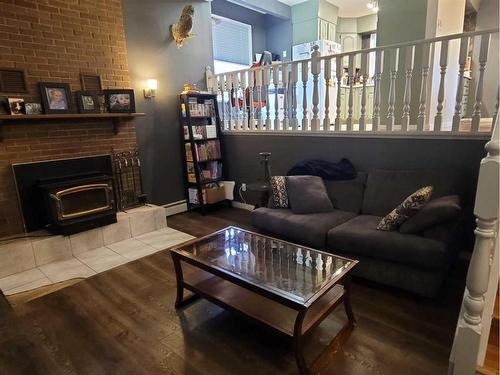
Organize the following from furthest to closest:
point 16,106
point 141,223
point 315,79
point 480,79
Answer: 1. point 141,223
2. point 315,79
3. point 16,106
4. point 480,79

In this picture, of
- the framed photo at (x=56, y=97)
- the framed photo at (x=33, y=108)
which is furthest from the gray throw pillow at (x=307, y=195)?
the framed photo at (x=33, y=108)

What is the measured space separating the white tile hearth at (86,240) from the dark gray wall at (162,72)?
0.99 meters

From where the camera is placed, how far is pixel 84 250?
318 cm

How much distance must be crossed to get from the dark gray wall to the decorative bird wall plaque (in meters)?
0.08

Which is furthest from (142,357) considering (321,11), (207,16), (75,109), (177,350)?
(321,11)

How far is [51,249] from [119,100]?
1.73 m

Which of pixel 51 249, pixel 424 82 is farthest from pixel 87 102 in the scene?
pixel 424 82

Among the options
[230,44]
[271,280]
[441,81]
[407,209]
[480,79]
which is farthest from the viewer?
[230,44]

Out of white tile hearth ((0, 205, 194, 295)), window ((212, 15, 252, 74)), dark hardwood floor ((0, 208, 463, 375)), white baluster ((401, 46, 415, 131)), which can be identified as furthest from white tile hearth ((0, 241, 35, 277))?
window ((212, 15, 252, 74))

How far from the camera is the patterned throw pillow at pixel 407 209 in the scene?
226cm

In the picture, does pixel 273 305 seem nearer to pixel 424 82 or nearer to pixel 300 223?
pixel 300 223

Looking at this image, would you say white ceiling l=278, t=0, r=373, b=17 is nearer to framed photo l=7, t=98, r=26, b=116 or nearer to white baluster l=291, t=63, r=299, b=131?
white baluster l=291, t=63, r=299, b=131

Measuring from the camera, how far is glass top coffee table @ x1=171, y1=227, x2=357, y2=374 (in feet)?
5.27

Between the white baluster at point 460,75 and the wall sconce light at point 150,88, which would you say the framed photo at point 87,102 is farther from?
the white baluster at point 460,75
